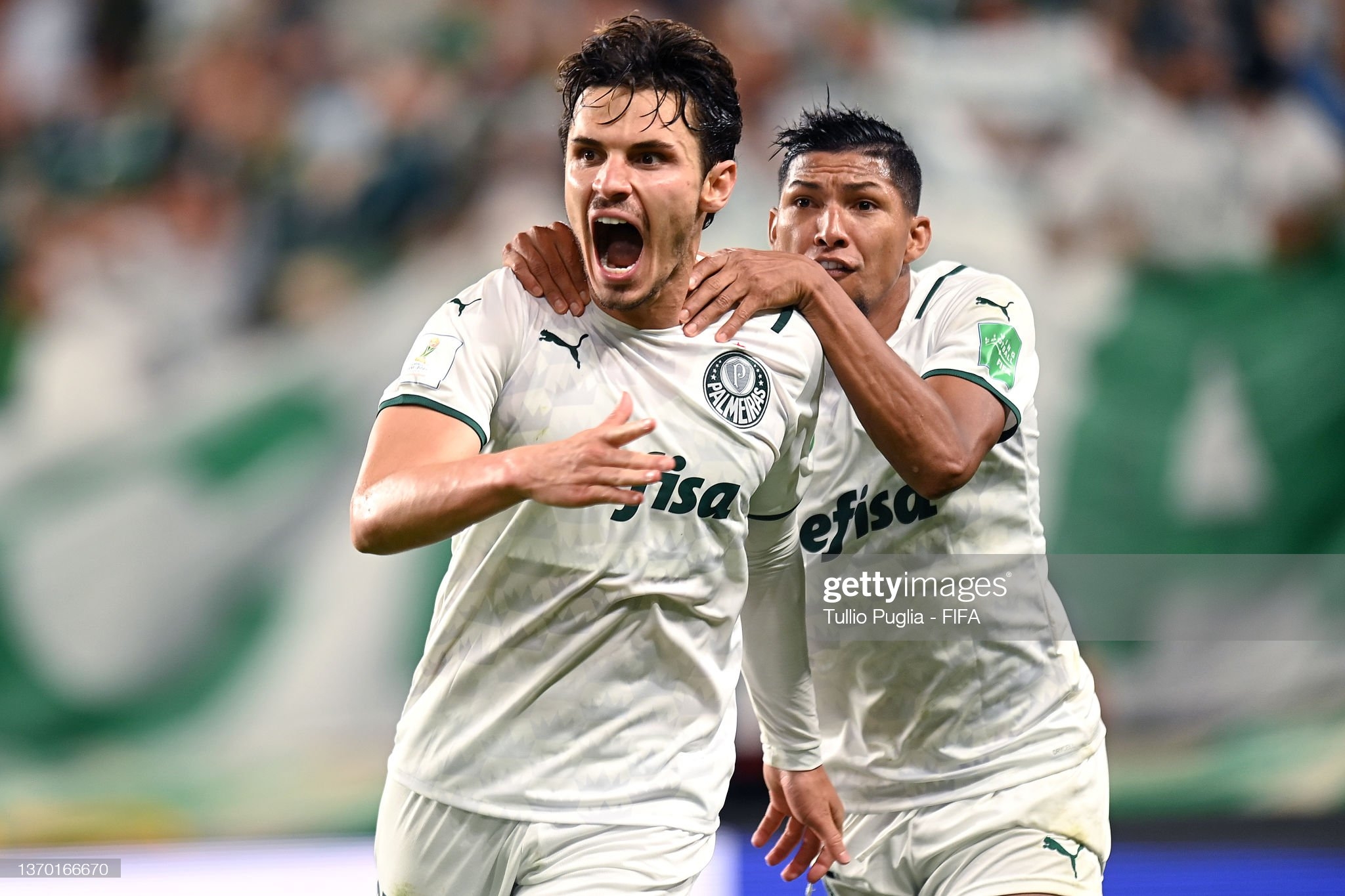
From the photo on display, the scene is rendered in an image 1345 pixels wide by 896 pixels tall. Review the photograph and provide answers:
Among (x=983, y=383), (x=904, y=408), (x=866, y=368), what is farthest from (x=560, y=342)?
(x=983, y=383)

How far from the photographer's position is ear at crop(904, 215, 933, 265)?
11.1ft

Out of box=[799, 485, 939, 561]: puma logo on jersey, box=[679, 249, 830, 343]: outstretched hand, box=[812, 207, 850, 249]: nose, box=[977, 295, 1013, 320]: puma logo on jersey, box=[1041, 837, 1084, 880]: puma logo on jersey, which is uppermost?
box=[812, 207, 850, 249]: nose

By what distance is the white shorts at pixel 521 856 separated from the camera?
226 centimetres

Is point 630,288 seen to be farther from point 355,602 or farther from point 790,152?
point 355,602

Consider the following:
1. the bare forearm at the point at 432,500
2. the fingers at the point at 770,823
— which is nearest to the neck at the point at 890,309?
the fingers at the point at 770,823

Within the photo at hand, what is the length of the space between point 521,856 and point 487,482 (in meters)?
0.72

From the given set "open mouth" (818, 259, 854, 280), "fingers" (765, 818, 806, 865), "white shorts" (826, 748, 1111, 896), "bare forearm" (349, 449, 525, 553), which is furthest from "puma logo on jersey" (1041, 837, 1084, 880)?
"bare forearm" (349, 449, 525, 553)

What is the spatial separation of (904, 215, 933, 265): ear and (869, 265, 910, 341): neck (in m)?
0.12

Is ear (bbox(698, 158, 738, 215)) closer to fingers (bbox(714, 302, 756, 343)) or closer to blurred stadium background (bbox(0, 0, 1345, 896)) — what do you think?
fingers (bbox(714, 302, 756, 343))

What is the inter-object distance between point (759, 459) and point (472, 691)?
66 centimetres

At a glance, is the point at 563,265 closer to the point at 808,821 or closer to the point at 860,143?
the point at 860,143

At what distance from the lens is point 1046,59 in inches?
229

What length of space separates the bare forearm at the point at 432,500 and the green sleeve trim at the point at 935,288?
150 cm

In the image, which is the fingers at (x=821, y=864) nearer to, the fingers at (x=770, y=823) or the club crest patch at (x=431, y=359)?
the fingers at (x=770, y=823)
